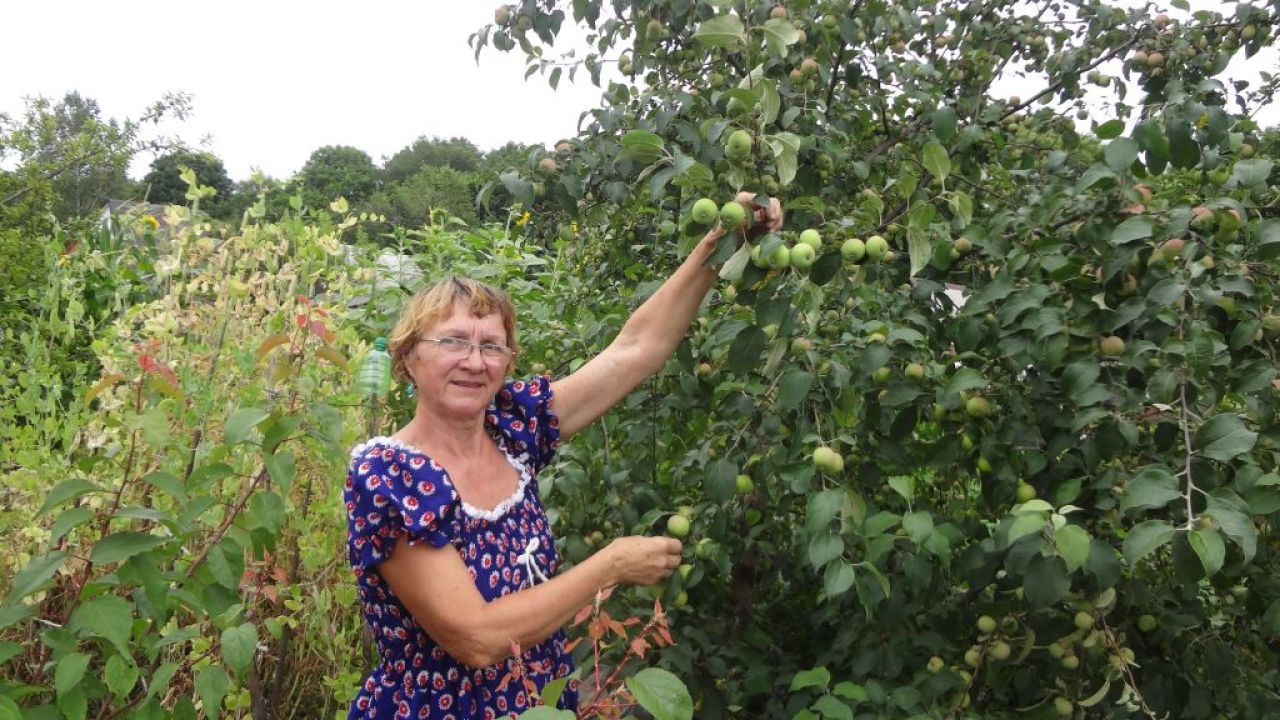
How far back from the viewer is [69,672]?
4.17 feet

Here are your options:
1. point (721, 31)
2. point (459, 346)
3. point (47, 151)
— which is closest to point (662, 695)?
point (459, 346)

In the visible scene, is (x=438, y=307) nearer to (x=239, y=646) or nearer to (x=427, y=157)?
(x=239, y=646)

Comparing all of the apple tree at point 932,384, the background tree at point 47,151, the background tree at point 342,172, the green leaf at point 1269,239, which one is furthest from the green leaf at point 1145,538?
the background tree at point 342,172

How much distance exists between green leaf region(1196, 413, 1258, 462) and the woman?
73 centimetres

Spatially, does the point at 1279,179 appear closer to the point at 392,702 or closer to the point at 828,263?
the point at 828,263

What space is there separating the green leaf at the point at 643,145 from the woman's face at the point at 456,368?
0.42 metres

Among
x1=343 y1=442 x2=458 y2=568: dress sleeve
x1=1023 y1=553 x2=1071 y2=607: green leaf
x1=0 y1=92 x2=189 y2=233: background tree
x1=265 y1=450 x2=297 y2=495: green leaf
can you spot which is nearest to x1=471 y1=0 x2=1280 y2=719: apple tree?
x1=1023 y1=553 x2=1071 y2=607: green leaf

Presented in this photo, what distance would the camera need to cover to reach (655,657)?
197 centimetres

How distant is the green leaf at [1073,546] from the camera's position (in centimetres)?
126

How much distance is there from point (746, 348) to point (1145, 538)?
655 mm

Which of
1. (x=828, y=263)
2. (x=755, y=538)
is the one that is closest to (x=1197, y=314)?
(x=828, y=263)

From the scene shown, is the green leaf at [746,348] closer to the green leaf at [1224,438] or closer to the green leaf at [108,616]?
the green leaf at [1224,438]

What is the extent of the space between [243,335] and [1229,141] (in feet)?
8.72

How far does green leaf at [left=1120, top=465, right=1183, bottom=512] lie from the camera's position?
1.31 metres
